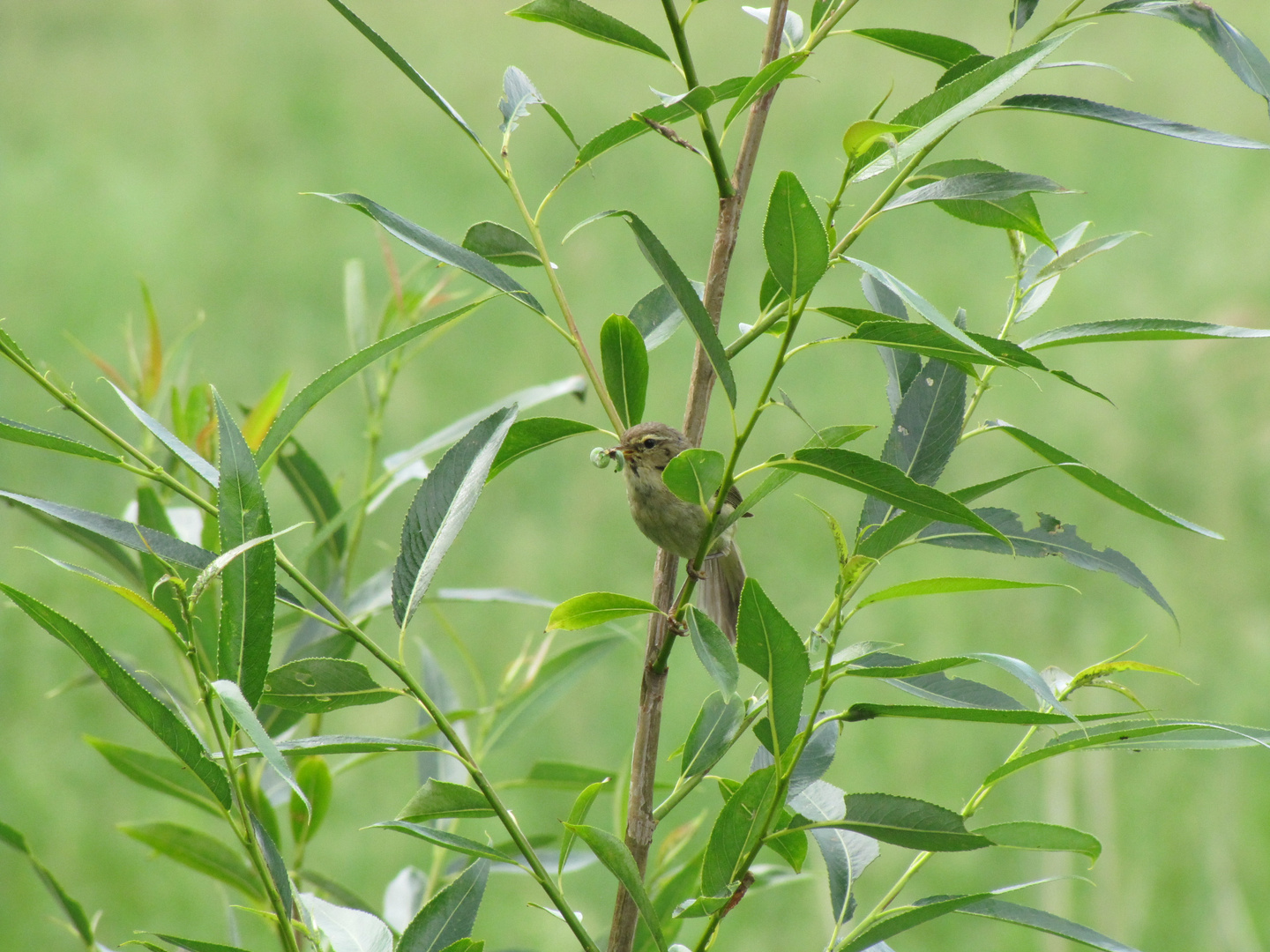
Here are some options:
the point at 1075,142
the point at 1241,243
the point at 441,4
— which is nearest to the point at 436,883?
the point at 1241,243

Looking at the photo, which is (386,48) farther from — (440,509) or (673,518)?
(673,518)

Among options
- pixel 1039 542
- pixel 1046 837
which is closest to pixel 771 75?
pixel 1039 542

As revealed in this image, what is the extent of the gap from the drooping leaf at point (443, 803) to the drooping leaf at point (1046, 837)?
26 centimetres

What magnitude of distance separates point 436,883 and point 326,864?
1.21 m

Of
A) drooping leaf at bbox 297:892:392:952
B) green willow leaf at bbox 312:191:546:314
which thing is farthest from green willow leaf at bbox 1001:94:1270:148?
drooping leaf at bbox 297:892:392:952

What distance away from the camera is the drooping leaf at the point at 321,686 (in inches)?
22.0

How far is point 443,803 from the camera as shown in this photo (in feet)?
1.86

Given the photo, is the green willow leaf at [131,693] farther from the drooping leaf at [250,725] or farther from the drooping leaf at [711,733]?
the drooping leaf at [711,733]

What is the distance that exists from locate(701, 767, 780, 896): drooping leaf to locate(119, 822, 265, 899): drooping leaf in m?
0.44

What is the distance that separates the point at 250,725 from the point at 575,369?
8.36 feet

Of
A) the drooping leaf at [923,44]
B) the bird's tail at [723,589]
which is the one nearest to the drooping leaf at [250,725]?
the drooping leaf at [923,44]

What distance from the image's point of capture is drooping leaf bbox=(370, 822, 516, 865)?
0.53 m

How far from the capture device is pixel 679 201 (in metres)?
3.04

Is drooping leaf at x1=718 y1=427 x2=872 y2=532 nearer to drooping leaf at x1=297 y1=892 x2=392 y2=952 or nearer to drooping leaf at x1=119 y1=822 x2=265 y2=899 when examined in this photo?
drooping leaf at x1=297 y1=892 x2=392 y2=952
